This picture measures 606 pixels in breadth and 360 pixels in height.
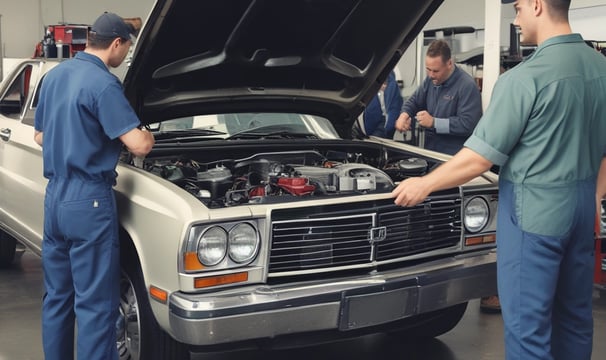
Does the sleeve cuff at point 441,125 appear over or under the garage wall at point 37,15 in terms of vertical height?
under

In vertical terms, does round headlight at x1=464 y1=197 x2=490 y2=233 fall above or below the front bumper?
above

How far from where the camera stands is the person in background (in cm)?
870

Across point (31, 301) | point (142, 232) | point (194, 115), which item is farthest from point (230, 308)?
point (31, 301)

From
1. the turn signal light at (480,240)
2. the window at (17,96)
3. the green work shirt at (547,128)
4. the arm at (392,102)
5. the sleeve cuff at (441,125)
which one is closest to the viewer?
the green work shirt at (547,128)

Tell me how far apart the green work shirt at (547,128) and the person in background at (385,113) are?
5633 millimetres

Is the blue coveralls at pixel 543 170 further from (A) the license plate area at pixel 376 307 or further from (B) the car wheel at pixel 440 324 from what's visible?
(B) the car wheel at pixel 440 324

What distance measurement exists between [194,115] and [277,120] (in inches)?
22.3

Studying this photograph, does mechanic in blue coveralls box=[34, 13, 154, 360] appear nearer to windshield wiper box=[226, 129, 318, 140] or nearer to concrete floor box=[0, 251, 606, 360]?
concrete floor box=[0, 251, 606, 360]

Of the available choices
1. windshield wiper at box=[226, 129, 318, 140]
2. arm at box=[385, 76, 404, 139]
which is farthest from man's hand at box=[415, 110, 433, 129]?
arm at box=[385, 76, 404, 139]

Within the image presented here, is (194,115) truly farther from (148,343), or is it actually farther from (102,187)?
(148,343)

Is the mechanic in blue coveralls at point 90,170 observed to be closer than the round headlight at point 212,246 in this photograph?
No

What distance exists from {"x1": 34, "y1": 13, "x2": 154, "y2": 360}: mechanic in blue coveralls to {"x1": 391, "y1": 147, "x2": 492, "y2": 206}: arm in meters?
1.22

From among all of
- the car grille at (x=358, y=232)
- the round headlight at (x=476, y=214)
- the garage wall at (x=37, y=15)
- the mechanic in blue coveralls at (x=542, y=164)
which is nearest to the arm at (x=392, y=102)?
the round headlight at (x=476, y=214)

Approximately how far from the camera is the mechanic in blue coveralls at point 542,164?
9.43 feet
